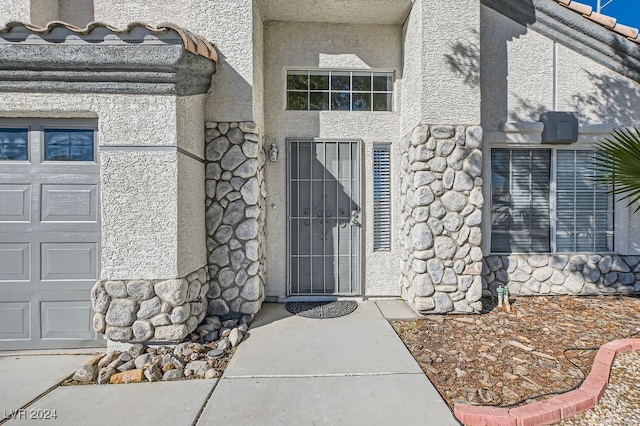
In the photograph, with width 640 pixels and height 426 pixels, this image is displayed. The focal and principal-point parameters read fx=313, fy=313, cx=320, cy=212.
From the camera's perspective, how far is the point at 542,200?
19.8 ft

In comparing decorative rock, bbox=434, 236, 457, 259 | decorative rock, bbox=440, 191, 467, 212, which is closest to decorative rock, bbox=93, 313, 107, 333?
decorative rock, bbox=434, 236, 457, 259

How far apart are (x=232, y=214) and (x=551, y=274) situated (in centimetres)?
602

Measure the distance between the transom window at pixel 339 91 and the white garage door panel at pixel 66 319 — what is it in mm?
4685

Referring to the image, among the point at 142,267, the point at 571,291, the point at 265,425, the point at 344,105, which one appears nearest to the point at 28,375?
the point at 142,267

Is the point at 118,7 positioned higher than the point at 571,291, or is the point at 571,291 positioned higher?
the point at 118,7

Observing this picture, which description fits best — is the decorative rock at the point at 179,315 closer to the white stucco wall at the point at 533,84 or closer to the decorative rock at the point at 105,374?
the decorative rock at the point at 105,374

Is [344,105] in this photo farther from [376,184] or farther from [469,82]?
[469,82]

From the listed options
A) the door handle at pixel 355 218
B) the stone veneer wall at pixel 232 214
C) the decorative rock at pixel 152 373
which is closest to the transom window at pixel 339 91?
the stone veneer wall at pixel 232 214

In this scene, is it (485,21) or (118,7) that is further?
(485,21)

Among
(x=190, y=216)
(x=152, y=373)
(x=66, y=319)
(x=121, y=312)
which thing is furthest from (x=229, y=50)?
(x=152, y=373)

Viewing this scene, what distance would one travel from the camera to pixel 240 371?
3680 millimetres

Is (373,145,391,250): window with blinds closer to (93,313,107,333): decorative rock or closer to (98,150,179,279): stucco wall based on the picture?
(98,150,179,279): stucco wall

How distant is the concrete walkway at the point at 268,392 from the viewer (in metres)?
2.95

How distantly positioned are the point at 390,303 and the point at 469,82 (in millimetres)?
4084
